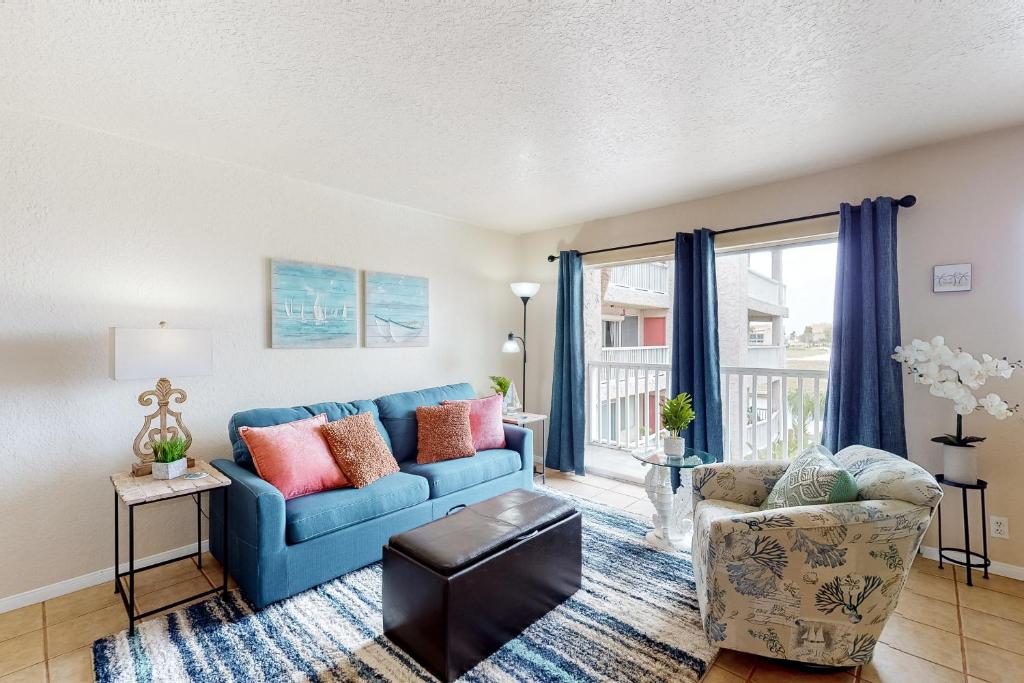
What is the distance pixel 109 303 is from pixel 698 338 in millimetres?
3761

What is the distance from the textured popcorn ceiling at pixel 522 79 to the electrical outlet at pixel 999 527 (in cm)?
215

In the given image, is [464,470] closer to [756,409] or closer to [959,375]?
[756,409]

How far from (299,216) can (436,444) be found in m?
1.87

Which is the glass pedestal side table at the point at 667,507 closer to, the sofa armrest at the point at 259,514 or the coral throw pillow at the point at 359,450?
the coral throw pillow at the point at 359,450

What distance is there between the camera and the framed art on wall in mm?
2695

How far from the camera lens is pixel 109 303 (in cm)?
259

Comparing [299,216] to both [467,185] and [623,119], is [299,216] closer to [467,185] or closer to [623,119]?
[467,185]

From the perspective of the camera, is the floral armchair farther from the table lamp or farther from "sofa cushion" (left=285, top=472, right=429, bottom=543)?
the table lamp

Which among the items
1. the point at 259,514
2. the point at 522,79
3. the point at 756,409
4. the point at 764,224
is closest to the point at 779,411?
the point at 756,409

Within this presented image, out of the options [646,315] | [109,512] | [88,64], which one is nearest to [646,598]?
[109,512]

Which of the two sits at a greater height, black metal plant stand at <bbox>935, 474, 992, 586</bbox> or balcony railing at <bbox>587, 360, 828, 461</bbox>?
balcony railing at <bbox>587, 360, 828, 461</bbox>

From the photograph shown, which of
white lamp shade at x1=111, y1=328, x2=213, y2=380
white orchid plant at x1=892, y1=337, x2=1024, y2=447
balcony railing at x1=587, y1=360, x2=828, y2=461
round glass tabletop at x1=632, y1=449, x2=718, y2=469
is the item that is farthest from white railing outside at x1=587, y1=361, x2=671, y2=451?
white lamp shade at x1=111, y1=328, x2=213, y2=380

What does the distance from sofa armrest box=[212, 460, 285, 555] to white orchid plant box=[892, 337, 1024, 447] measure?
3.39 meters

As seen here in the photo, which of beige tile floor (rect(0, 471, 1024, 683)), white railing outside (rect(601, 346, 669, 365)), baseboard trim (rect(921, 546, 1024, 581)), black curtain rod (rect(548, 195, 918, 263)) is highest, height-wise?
black curtain rod (rect(548, 195, 918, 263))
